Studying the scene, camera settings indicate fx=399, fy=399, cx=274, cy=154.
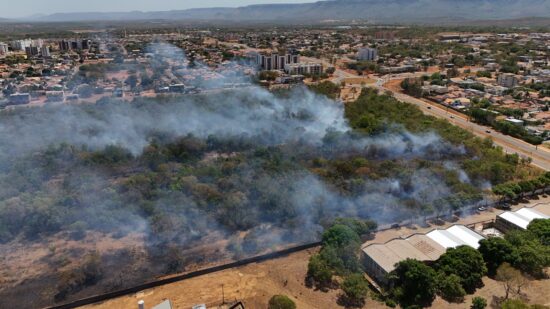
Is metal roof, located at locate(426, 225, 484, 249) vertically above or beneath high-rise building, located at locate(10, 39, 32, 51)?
beneath

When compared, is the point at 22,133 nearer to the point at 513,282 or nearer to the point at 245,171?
the point at 245,171

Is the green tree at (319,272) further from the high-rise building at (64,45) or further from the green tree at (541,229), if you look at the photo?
the high-rise building at (64,45)

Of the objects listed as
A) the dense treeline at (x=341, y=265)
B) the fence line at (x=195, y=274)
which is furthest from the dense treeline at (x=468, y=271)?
the fence line at (x=195, y=274)

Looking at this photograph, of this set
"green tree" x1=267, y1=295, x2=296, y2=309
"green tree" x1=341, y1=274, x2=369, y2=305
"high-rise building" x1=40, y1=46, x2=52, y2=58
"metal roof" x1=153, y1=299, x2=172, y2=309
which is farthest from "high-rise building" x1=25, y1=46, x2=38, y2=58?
"green tree" x1=341, y1=274, x2=369, y2=305

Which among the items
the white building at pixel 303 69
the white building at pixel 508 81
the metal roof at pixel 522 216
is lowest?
the metal roof at pixel 522 216

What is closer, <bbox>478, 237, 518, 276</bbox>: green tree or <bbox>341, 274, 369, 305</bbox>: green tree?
<bbox>341, 274, 369, 305</bbox>: green tree

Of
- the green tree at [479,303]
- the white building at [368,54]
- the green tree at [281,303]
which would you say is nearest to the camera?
the green tree at [281,303]

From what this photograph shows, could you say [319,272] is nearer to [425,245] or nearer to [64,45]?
[425,245]

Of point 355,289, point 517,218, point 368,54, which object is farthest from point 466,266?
point 368,54

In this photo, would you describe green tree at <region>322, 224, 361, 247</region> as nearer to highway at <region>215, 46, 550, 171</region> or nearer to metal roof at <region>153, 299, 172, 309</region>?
metal roof at <region>153, 299, 172, 309</region>
